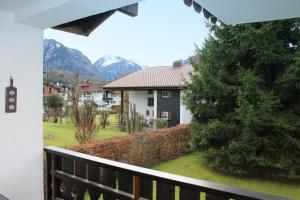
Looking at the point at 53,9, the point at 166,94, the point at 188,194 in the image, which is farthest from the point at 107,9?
the point at 166,94

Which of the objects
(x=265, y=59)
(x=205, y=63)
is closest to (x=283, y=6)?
(x=265, y=59)

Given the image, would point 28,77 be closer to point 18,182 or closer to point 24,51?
point 24,51

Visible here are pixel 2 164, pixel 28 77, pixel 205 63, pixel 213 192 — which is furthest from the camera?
pixel 205 63

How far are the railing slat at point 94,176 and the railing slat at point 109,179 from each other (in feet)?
0.30

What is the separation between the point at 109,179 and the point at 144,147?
556 cm

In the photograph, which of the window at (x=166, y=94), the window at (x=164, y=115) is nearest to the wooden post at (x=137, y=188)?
the window at (x=166, y=94)

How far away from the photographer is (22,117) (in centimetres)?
277

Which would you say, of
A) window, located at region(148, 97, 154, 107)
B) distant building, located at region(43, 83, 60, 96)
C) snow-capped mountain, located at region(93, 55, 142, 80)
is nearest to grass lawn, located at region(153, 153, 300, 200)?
window, located at region(148, 97, 154, 107)

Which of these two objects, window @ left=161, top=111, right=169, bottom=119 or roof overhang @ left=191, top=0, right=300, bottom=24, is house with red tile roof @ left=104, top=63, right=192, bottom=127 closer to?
window @ left=161, top=111, right=169, bottom=119

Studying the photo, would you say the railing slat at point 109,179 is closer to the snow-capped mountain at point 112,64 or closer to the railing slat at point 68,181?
the railing slat at point 68,181

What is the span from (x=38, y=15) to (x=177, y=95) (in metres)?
13.8

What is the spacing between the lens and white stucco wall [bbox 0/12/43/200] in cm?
264

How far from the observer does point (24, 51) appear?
2805 mm

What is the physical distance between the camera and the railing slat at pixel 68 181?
8.63 feet
